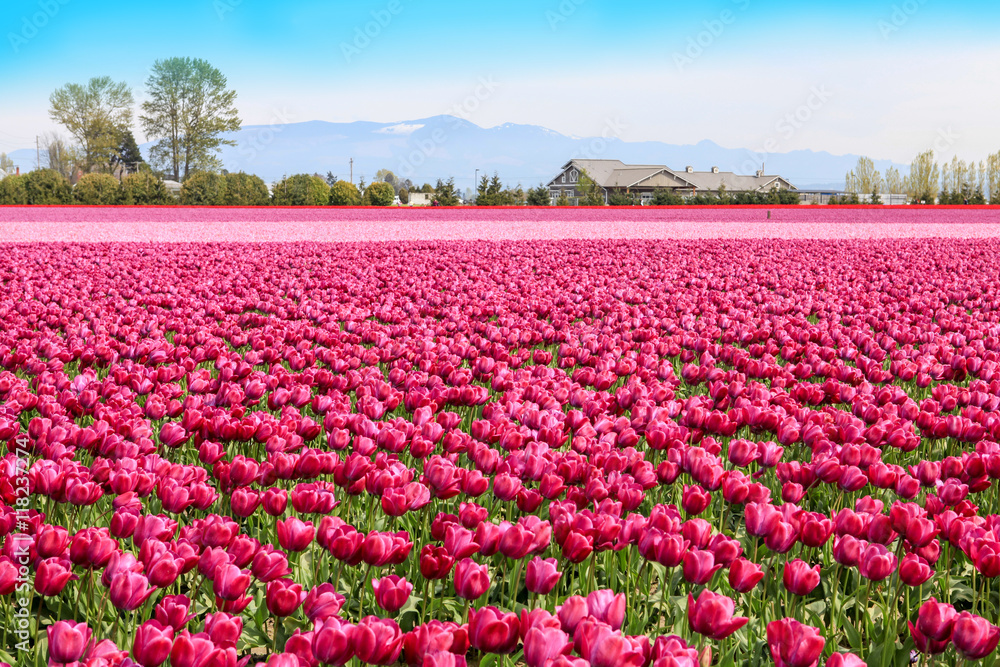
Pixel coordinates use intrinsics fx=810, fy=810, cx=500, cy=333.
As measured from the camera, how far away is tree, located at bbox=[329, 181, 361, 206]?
5216 centimetres

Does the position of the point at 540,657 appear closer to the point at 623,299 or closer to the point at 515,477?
the point at 515,477

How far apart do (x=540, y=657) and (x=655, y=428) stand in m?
1.89

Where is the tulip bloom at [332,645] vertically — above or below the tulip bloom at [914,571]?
above

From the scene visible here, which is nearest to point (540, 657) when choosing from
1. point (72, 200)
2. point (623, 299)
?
point (623, 299)

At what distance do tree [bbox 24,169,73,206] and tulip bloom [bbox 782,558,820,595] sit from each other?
2066 inches

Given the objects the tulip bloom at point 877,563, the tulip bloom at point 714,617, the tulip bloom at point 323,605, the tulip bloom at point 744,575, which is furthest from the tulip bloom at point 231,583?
the tulip bloom at point 877,563

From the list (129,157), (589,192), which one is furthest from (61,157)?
(589,192)

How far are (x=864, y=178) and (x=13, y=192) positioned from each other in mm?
82300

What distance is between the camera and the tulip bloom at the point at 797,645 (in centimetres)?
183

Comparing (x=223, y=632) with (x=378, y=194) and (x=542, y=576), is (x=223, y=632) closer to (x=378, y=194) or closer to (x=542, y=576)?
(x=542, y=576)

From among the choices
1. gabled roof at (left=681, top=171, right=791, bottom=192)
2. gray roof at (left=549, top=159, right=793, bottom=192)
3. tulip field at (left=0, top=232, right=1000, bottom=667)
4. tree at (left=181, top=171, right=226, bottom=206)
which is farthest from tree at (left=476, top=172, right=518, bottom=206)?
gabled roof at (left=681, top=171, right=791, bottom=192)

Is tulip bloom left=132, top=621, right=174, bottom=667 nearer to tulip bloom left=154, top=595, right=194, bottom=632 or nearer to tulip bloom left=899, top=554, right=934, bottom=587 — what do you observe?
tulip bloom left=154, top=595, right=194, bottom=632

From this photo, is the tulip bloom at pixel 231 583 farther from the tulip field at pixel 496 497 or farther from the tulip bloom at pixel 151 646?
the tulip bloom at pixel 151 646

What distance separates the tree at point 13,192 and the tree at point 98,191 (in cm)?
290
